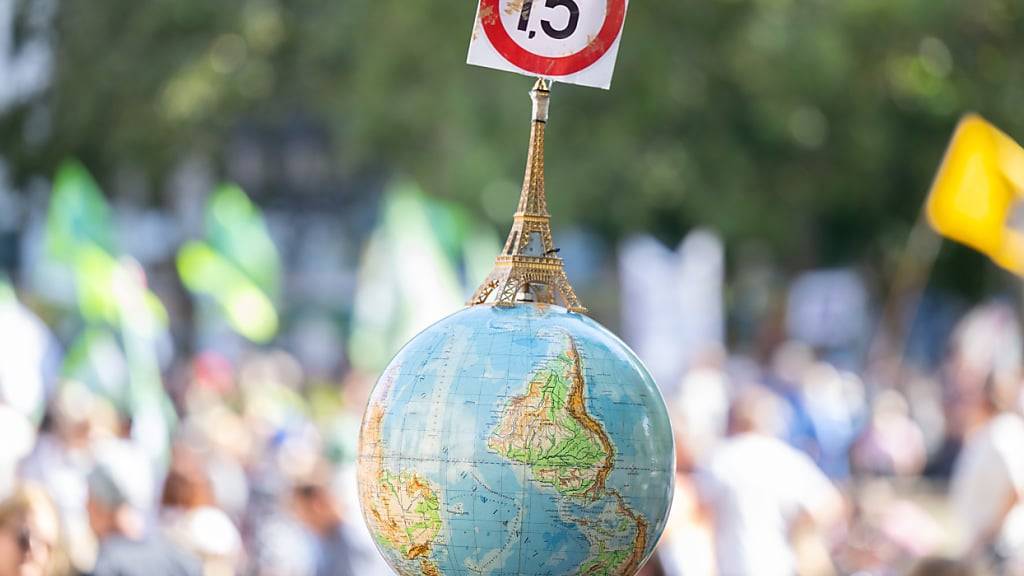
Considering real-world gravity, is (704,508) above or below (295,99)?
below

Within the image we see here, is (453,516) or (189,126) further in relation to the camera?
(189,126)

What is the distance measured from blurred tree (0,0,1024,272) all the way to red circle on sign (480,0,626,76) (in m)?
22.3

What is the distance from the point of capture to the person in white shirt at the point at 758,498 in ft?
28.5

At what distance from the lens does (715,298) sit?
81.5ft

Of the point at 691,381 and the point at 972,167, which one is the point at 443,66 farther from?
the point at 972,167

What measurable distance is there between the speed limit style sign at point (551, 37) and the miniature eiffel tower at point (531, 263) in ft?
0.34

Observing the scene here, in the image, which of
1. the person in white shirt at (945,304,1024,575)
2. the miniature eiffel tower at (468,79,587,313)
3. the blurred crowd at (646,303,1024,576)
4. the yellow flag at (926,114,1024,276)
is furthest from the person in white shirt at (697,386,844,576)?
the miniature eiffel tower at (468,79,587,313)

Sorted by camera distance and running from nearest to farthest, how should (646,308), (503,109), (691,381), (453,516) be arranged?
(453,516) → (691,381) → (646,308) → (503,109)

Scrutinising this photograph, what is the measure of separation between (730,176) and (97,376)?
50.0ft

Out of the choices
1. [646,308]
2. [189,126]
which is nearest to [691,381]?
[646,308]

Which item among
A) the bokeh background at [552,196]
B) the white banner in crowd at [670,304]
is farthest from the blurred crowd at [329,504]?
the white banner in crowd at [670,304]

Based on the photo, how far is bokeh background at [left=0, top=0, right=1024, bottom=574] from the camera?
55.3 ft

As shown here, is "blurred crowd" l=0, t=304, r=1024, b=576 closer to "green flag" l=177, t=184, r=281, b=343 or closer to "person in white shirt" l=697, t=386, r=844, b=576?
"person in white shirt" l=697, t=386, r=844, b=576

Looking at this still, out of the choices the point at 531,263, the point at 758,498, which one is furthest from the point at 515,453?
the point at 758,498
